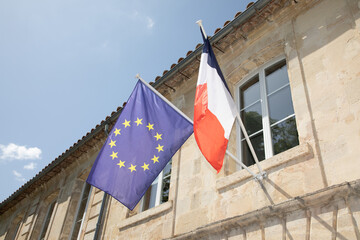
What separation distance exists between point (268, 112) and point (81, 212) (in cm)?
560

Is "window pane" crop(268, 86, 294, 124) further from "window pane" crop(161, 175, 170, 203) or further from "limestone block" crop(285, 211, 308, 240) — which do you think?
"window pane" crop(161, 175, 170, 203)

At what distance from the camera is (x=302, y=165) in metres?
3.85

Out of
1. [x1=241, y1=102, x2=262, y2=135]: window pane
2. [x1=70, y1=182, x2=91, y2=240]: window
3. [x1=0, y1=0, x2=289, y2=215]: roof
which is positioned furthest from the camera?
[x1=70, y1=182, x2=91, y2=240]: window

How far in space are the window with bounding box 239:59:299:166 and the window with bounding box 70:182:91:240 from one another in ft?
15.7

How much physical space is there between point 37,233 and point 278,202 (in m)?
7.67

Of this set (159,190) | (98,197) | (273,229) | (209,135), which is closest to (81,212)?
(98,197)

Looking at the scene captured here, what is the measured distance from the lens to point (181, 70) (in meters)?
6.73

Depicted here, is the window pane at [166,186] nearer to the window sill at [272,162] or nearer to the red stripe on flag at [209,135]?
the window sill at [272,162]

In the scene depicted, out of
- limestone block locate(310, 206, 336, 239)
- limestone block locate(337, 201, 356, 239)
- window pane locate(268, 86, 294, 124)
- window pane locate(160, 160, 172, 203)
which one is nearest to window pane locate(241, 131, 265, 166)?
window pane locate(268, 86, 294, 124)

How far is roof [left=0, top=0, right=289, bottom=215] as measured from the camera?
5.53 metres

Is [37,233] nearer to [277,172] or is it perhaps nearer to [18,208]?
[18,208]

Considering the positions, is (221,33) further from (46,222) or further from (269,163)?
(46,222)

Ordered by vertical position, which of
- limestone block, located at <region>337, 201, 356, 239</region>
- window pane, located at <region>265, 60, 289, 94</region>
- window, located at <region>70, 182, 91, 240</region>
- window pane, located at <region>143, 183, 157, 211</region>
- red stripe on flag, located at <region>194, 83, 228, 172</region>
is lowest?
limestone block, located at <region>337, 201, 356, 239</region>

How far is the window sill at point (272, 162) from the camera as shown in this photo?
389cm
